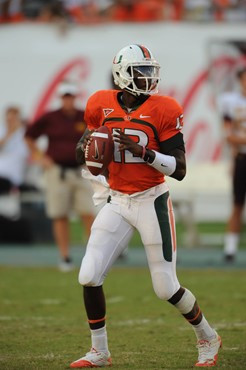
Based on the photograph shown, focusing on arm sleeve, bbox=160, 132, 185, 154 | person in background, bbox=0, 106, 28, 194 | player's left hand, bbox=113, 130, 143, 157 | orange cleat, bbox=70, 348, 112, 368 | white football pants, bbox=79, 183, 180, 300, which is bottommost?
person in background, bbox=0, 106, 28, 194

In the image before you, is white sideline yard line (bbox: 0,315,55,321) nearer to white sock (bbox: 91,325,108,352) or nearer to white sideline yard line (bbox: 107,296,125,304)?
white sideline yard line (bbox: 107,296,125,304)

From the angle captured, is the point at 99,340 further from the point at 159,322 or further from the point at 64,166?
the point at 64,166

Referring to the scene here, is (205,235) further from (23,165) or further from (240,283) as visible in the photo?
(240,283)

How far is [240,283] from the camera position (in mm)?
9234

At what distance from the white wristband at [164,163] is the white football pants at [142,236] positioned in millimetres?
210

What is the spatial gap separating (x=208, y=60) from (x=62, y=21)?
249 cm

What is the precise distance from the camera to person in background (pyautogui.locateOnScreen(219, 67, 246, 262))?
1032 centimetres

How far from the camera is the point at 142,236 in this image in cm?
564

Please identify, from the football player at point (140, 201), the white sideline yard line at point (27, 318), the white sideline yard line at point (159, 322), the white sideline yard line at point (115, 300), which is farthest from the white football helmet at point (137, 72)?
the white sideline yard line at point (115, 300)

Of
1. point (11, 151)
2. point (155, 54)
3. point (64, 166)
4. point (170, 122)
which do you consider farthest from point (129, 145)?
point (155, 54)

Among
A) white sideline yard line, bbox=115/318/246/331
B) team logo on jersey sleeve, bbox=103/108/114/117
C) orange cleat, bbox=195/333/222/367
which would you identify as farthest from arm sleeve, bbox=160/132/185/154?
white sideline yard line, bbox=115/318/246/331

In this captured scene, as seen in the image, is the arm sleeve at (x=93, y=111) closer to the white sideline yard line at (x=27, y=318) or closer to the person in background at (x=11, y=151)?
the white sideline yard line at (x=27, y=318)

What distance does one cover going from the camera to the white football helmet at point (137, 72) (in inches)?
221

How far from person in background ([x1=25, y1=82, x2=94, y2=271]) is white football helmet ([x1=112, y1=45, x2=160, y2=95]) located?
431 centimetres
